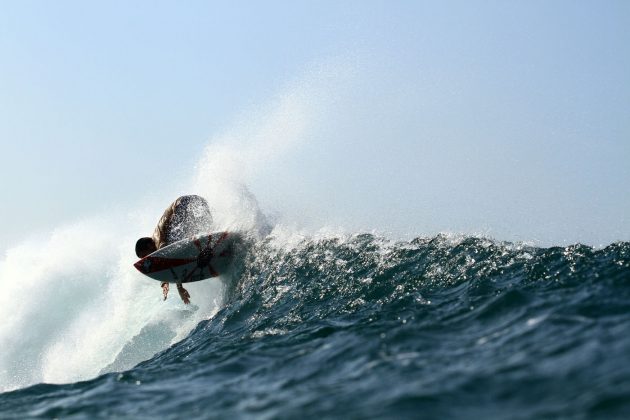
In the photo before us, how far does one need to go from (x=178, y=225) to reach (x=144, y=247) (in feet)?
4.47

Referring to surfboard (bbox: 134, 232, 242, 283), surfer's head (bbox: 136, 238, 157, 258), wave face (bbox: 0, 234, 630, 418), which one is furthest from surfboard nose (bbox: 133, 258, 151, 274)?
wave face (bbox: 0, 234, 630, 418)

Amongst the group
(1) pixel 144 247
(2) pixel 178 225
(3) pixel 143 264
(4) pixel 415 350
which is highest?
(2) pixel 178 225

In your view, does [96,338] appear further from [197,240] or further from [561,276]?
[561,276]

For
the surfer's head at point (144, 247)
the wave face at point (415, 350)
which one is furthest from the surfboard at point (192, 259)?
the wave face at point (415, 350)

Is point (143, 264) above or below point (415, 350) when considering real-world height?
above

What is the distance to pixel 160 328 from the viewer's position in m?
20.0

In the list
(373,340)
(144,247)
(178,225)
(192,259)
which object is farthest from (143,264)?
(373,340)

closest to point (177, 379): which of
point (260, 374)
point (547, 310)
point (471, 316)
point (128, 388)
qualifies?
point (128, 388)

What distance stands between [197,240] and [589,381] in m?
14.5

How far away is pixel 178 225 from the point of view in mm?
20016

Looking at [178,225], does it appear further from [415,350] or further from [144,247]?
[415,350]

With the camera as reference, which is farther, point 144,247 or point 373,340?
point 144,247

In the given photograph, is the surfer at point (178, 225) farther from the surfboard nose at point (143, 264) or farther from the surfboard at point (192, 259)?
the surfboard nose at point (143, 264)

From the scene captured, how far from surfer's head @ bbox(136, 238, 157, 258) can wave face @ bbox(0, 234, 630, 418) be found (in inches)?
225
